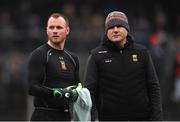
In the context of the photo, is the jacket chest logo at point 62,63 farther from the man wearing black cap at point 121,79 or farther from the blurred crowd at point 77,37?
the blurred crowd at point 77,37

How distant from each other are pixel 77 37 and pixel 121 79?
32.9 feet

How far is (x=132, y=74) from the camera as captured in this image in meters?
8.60

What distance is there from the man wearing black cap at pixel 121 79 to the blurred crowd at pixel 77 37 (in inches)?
341

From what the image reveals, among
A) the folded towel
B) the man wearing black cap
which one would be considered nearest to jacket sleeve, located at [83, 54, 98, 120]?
the man wearing black cap

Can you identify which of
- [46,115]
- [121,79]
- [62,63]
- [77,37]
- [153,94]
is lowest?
[46,115]

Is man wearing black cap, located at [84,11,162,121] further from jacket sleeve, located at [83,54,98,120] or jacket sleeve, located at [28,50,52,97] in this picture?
jacket sleeve, located at [28,50,52,97]

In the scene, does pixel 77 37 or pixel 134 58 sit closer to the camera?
pixel 134 58

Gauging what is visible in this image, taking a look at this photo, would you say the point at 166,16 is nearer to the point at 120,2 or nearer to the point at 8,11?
the point at 120,2

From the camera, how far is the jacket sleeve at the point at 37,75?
8273mm

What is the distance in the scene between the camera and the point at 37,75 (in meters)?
8.38

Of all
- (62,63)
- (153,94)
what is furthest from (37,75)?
(153,94)

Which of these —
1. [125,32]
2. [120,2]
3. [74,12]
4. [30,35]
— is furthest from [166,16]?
[125,32]

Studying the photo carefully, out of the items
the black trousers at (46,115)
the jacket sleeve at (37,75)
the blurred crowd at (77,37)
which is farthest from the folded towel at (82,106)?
the blurred crowd at (77,37)

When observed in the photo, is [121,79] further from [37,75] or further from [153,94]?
[37,75]
